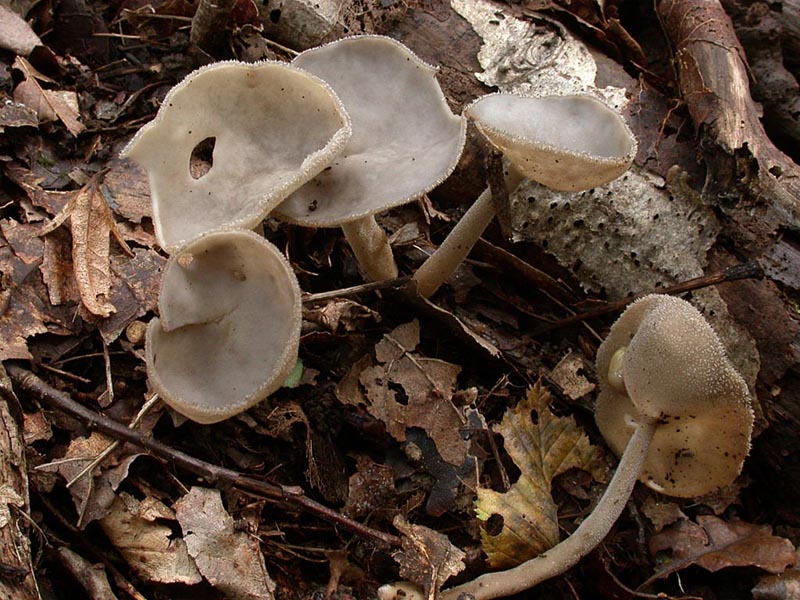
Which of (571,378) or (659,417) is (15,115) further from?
(659,417)

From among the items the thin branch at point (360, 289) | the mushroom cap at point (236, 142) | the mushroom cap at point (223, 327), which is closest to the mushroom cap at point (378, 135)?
the mushroom cap at point (236, 142)

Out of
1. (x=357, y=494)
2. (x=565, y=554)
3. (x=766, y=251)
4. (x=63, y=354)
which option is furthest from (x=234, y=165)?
(x=766, y=251)

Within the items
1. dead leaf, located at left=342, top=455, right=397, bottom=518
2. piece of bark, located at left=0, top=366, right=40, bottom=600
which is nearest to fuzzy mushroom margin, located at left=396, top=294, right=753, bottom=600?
dead leaf, located at left=342, top=455, right=397, bottom=518

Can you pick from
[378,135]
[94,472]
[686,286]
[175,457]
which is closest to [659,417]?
[686,286]

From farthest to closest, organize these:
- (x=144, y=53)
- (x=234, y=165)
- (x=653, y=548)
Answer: (x=144, y=53)
(x=653, y=548)
(x=234, y=165)

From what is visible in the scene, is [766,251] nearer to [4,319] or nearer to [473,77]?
[473,77]

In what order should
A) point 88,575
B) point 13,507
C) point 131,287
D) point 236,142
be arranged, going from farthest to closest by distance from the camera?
point 131,287
point 236,142
point 88,575
point 13,507

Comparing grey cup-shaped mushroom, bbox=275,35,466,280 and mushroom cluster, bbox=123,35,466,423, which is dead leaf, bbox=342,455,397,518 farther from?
grey cup-shaped mushroom, bbox=275,35,466,280
